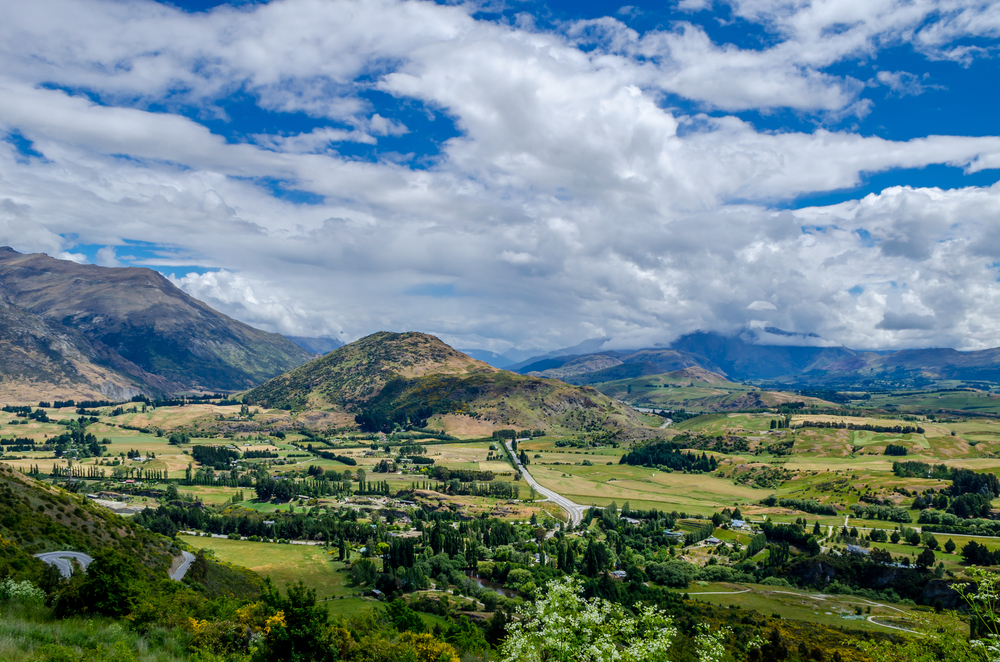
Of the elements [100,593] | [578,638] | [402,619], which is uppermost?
[578,638]

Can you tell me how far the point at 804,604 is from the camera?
108m

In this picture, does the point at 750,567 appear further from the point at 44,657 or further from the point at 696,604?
the point at 44,657

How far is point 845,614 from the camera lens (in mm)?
103250

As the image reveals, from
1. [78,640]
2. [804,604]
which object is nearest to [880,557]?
[804,604]

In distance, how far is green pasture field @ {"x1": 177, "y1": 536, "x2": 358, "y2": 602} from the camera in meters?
108

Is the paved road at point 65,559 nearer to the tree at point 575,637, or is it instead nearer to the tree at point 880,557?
the tree at point 575,637

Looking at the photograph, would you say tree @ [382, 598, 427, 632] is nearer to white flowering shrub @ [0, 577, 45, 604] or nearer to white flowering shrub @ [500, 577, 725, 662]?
white flowering shrub @ [0, 577, 45, 604]

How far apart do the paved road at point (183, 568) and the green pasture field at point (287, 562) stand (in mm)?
16735

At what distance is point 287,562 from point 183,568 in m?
35.7

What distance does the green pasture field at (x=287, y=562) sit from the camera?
107831 millimetres

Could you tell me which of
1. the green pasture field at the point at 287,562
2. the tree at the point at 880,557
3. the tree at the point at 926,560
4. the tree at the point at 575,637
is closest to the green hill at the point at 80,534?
the green pasture field at the point at 287,562

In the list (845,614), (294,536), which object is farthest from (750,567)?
(294,536)

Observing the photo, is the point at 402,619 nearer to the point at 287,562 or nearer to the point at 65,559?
the point at 65,559

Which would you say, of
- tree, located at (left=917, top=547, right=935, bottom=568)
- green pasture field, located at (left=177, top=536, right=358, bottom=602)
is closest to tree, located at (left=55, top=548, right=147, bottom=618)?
green pasture field, located at (left=177, top=536, right=358, bottom=602)
